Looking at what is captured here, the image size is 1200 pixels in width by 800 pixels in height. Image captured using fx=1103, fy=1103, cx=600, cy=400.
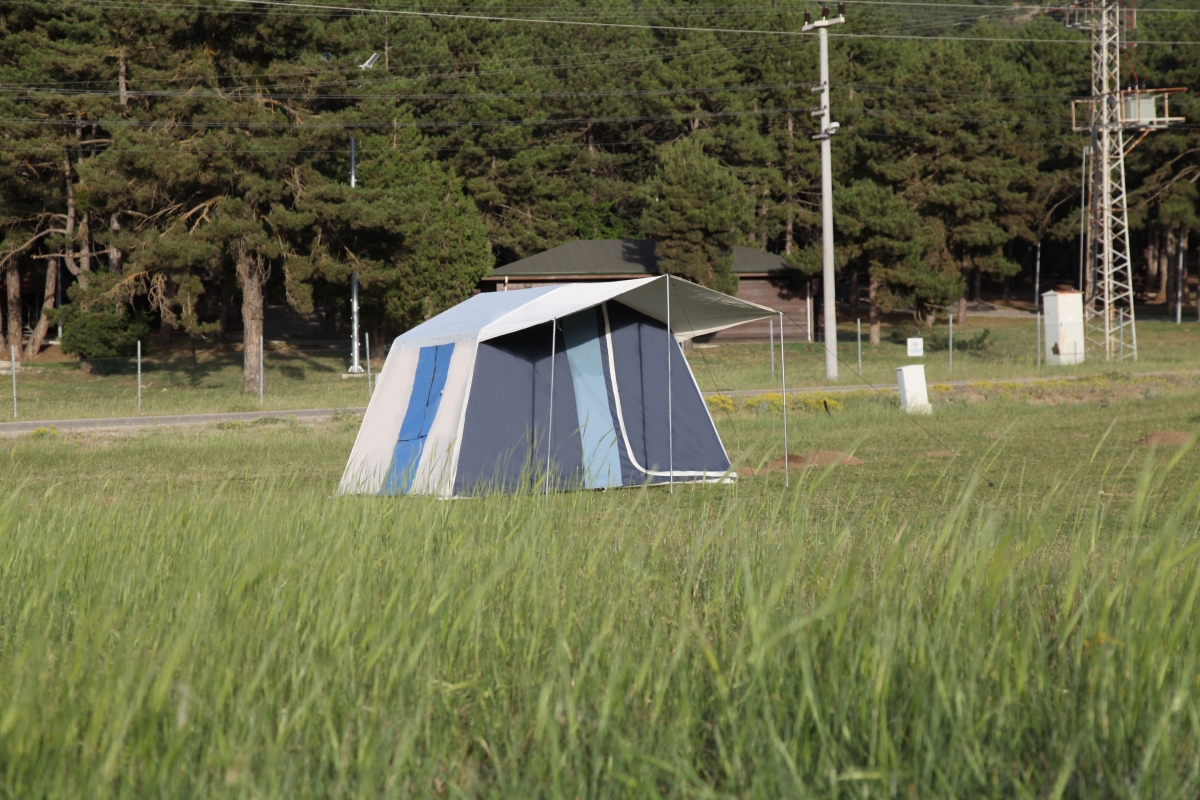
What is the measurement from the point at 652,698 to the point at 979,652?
77 cm

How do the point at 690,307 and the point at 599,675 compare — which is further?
the point at 690,307

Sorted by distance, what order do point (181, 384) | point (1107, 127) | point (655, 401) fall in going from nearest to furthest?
point (655, 401)
point (1107, 127)
point (181, 384)

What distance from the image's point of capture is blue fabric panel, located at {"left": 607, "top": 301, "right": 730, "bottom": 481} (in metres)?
10.3

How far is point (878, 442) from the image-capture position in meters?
13.0

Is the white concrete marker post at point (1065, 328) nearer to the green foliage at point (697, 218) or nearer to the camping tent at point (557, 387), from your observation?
the green foliage at point (697, 218)

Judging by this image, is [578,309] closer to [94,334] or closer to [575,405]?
[575,405]

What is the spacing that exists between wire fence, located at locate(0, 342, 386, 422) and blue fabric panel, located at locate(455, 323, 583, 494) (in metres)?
10.1

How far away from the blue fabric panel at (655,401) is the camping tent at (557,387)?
0.01 m

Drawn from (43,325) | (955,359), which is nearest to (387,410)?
(955,359)

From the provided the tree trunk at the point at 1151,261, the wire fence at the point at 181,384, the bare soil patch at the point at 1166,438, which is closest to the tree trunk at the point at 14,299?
the wire fence at the point at 181,384

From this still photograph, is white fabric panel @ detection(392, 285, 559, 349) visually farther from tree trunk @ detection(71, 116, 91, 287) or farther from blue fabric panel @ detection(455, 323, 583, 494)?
tree trunk @ detection(71, 116, 91, 287)

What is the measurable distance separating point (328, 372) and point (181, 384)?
409 cm

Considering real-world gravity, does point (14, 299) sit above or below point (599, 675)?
above

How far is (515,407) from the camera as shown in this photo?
32.1 feet
